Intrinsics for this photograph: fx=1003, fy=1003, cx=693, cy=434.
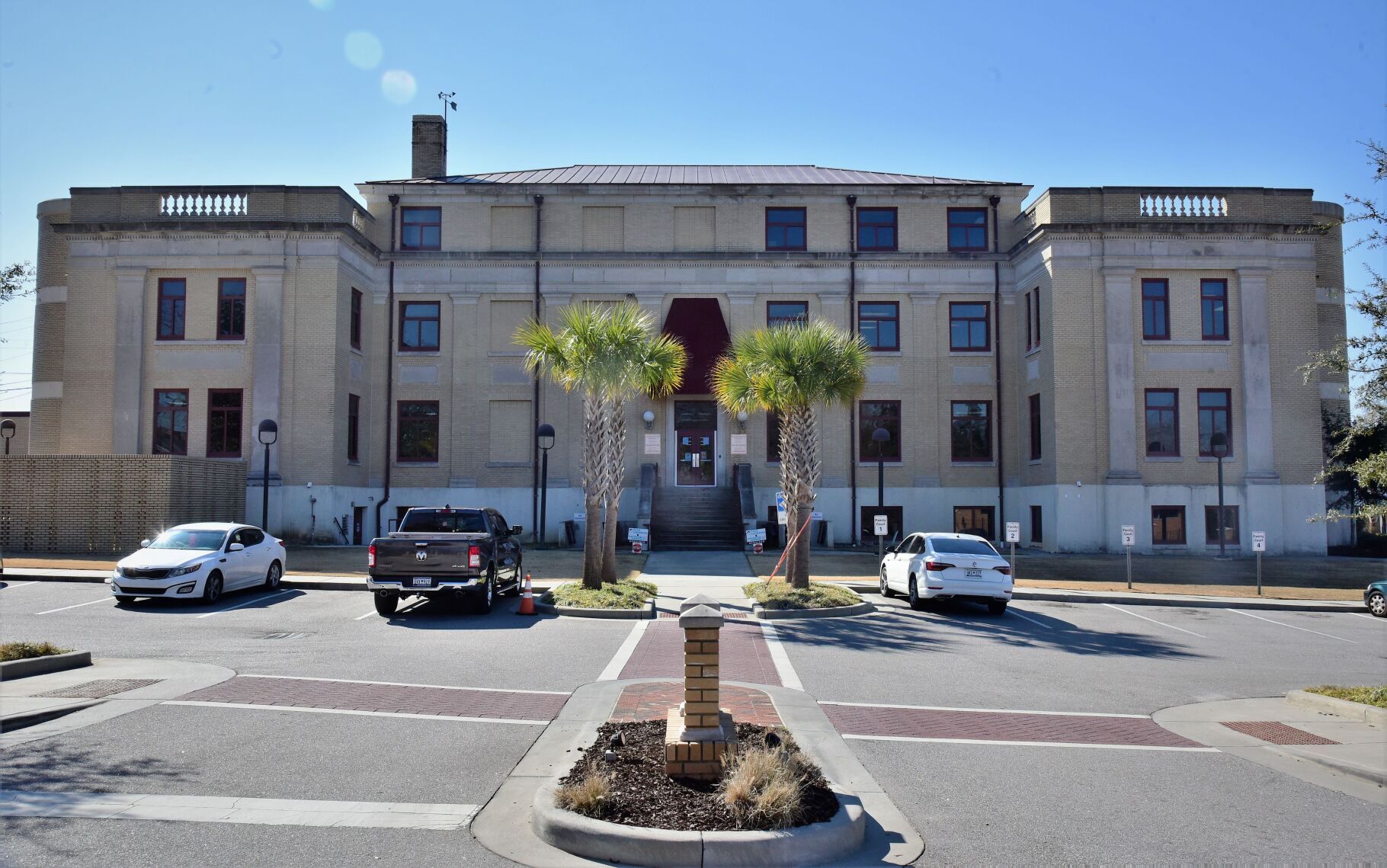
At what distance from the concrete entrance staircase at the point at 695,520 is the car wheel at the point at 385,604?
41.9ft

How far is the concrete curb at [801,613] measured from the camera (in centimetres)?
1744

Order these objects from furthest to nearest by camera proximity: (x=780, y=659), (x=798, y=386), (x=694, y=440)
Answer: (x=694, y=440)
(x=798, y=386)
(x=780, y=659)

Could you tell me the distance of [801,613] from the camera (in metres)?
17.6

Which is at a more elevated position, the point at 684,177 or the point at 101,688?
the point at 684,177

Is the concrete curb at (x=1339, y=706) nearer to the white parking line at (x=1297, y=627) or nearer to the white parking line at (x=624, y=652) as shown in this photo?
the white parking line at (x=1297, y=627)

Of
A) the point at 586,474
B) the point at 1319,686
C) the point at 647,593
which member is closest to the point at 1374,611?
the point at 1319,686

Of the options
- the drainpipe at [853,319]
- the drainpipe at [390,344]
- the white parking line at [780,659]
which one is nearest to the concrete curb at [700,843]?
the white parking line at [780,659]

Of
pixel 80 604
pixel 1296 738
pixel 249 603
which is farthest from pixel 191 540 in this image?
pixel 1296 738

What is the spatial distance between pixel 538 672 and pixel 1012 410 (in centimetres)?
2553

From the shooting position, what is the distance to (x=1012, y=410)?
3366cm

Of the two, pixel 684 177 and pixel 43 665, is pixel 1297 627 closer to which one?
pixel 43 665

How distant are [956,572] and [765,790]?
12744mm

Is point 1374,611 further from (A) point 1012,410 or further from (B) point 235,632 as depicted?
(B) point 235,632

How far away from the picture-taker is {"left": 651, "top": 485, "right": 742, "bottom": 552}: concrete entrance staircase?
29.9 meters
